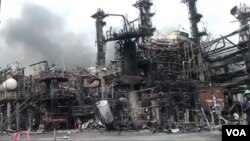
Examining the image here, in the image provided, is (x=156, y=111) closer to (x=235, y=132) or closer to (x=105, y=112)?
(x=105, y=112)

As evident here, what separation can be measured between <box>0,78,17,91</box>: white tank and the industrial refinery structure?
1 cm

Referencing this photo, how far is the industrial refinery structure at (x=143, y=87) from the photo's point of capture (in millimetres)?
36125

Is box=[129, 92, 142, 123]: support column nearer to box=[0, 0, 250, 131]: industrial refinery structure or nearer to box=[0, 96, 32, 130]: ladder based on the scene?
box=[0, 0, 250, 131]: industrial refinery structure

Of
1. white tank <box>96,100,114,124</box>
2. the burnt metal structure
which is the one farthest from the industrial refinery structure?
the burnt metal structure

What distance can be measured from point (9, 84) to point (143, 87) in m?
21.1

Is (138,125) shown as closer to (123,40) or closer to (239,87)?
(123,40)

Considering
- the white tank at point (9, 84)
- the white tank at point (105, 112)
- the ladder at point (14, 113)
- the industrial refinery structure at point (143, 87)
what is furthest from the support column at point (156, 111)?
the white tank at point (9, 84)

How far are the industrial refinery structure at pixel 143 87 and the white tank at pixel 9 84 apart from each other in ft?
0.05

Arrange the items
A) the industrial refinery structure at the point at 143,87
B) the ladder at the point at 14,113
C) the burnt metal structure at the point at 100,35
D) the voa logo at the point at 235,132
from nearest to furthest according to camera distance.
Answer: the voa logo at the point at 235,132 < the industrial refinery structure at the point at 143,87 < the ladder at the point at 14,113 < the burnt metal structure at the point at 100,35

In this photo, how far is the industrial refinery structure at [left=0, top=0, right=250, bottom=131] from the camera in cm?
3612

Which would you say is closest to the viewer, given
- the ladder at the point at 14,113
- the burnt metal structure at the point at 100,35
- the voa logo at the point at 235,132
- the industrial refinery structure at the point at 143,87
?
the voa logo at the point at 235,132

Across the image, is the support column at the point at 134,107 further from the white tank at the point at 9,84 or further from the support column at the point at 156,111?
the white tank at the point at 9,84

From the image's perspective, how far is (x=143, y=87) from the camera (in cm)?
4372

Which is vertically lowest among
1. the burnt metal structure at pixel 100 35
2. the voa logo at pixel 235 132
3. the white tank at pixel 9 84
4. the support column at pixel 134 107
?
the voa logo at pixel 235 132
